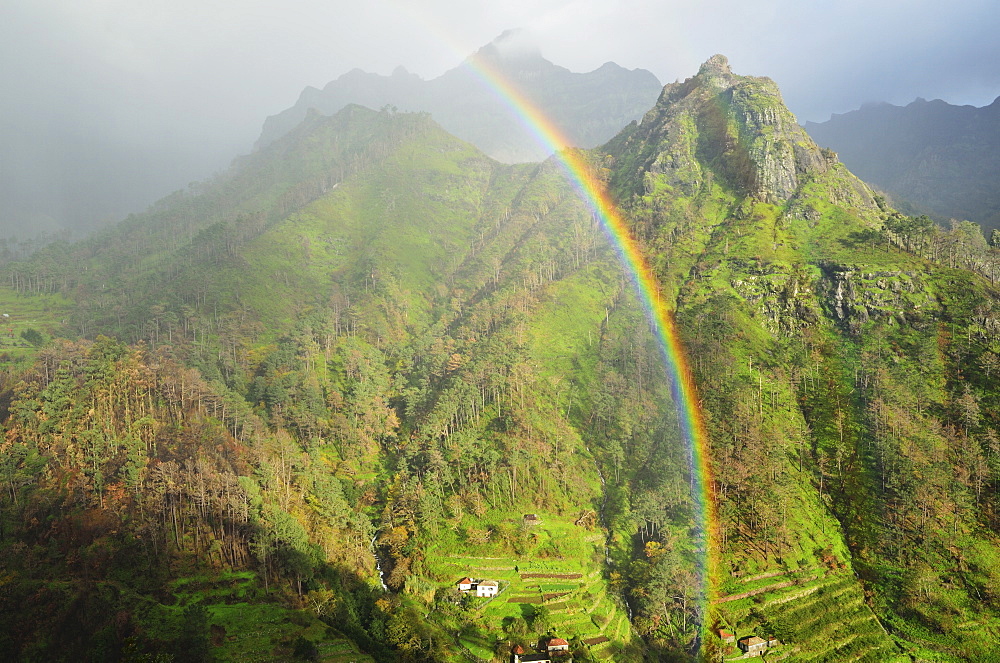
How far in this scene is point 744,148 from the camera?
172m

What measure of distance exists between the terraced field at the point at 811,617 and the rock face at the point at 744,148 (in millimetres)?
113754

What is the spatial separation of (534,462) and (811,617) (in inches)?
1675

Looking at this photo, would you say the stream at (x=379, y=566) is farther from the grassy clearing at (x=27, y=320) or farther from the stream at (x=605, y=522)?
the grassy clearing at (x=27, y=320)

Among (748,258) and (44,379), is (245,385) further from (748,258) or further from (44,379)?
(748,258)

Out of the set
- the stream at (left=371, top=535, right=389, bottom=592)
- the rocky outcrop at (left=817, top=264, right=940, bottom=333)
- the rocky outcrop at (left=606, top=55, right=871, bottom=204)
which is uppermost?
→ the rocky outcrop at (left=606, top=55, right=871, bottom=204)

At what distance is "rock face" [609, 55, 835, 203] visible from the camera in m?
159

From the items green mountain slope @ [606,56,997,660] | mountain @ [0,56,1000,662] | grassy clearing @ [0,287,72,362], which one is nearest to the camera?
mountain @ [0,56,1000,662]

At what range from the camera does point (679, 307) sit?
123562 millimetres

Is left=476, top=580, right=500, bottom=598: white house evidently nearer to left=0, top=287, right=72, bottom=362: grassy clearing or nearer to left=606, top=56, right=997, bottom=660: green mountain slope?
left=606, top=56, right=997, bottom=660: green mountain slope

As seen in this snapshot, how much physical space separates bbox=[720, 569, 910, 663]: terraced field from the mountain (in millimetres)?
324

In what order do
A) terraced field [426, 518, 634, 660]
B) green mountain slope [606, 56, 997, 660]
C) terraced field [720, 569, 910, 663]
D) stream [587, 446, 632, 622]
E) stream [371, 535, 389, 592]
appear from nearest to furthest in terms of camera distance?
terraced field [720, 569, 910, 663] < terraced field [426, 518, 634, 660] < green mountain slope [606, 56, 997, 660] < stream [587, 446, 632, 622] < stream [371, 535, 389, 592]

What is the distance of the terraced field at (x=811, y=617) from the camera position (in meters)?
62.5

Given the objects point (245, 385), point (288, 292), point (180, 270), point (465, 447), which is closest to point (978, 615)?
point (465, 447)

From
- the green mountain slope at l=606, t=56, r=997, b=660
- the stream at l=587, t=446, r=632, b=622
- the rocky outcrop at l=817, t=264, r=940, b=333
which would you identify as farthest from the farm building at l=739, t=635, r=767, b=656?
the rocky outcrop at l=817, t=264, r=940, b=333
